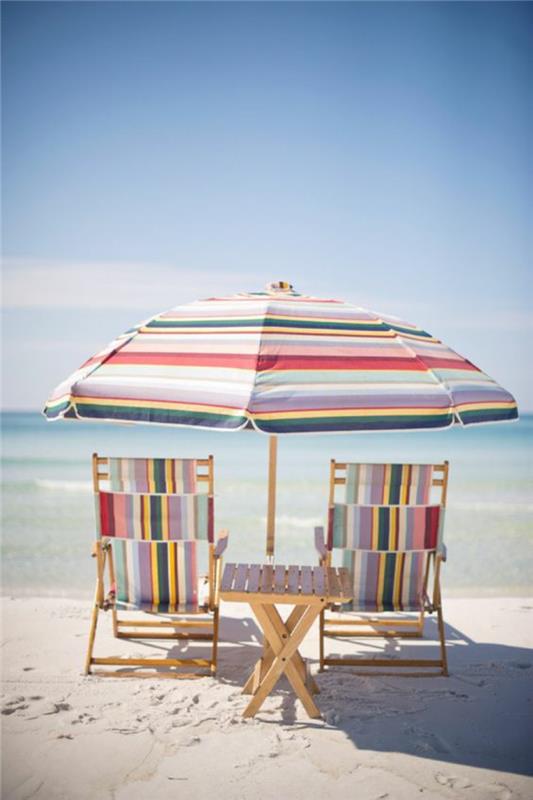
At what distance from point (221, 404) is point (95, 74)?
755 centimetres

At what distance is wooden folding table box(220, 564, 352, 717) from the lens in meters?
2.89

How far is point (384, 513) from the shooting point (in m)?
3.44

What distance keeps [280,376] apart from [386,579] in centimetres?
156

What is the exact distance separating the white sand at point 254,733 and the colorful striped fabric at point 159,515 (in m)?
0.79

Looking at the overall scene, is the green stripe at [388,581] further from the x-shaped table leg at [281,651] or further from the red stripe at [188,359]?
the red stripe at [188,359]

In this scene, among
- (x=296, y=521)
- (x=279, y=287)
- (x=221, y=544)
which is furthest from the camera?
(x=296, y=521)

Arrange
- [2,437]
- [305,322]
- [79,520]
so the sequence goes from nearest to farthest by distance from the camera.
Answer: [305,322]
[79,520]
[2,437]

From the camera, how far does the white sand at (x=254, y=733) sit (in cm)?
248

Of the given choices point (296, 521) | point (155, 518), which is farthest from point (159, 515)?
point (296, 521)

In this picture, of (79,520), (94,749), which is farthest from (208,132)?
(94,749)

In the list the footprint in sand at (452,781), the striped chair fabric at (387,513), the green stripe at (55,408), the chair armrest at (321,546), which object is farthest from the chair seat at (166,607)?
the footprint in sand at (452,781)

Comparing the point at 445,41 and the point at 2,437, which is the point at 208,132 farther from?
the point at 2,437

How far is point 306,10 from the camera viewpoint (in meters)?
6.85

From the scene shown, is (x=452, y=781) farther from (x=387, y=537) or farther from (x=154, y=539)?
(x=154, y=539)
